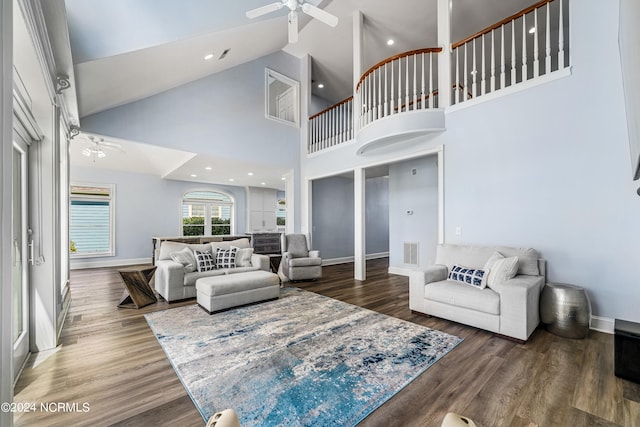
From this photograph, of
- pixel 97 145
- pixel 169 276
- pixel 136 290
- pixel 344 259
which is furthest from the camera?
pixel 344 259

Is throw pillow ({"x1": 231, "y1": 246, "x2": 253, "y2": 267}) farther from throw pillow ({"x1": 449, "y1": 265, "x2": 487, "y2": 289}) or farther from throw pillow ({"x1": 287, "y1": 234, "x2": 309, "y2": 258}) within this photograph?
throw pillow ({"x1": 449, "y1": 265, "x2": 487, "y2": 289})

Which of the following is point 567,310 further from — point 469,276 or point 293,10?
point 293,10

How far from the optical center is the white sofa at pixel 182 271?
12.9 ft

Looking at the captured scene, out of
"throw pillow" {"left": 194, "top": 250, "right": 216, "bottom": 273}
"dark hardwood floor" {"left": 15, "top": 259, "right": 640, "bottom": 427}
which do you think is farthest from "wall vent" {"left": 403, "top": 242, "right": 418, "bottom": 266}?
"throw pillow" {"left": 194, "top": 250, "right": 216, "bottom": 273}

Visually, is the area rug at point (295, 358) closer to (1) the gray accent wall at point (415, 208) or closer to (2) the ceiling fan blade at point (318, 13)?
(1) the gray accent wall at point (415, 208)

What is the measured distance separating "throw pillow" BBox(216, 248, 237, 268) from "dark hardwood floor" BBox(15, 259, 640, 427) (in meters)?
1.60

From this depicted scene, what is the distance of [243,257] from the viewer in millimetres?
4789

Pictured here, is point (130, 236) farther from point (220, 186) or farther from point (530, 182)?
point (530, 182)

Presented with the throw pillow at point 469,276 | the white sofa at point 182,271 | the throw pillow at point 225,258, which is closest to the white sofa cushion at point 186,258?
the white sofa at point 182,271

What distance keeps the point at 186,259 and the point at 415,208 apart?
15.1ft

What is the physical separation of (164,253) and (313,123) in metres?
4.46

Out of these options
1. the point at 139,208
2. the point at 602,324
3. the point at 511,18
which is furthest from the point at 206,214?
the point at 602,324

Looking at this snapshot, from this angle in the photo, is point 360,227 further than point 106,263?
No

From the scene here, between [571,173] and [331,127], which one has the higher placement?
[331,127]
